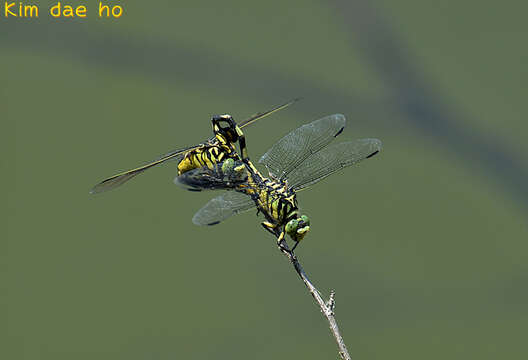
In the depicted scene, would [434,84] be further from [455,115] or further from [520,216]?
[520,216]

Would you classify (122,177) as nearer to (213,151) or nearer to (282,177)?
(213,151)

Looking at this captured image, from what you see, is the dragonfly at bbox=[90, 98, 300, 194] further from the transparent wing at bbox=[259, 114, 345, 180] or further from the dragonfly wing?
the transparent wing at bbox=[259, 114, 345, 180]

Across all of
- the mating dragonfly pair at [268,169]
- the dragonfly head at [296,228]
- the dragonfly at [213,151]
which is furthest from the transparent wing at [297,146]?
the dragonfly head at [296,228]

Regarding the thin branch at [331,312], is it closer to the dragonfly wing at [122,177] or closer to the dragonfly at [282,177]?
the dragonfly at [282,177]

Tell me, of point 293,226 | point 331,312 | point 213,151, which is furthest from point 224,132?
point 331,312

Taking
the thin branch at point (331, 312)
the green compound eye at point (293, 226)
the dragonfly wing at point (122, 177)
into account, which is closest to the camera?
the thin branch at point (331, 312)

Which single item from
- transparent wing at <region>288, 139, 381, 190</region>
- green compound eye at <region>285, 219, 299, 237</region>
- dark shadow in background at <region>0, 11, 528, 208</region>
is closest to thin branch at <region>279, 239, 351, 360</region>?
green compound eye at <region>285, 219, 299, 237</region>

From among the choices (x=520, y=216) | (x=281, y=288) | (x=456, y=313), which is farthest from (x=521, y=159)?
(x=281, y=288)
